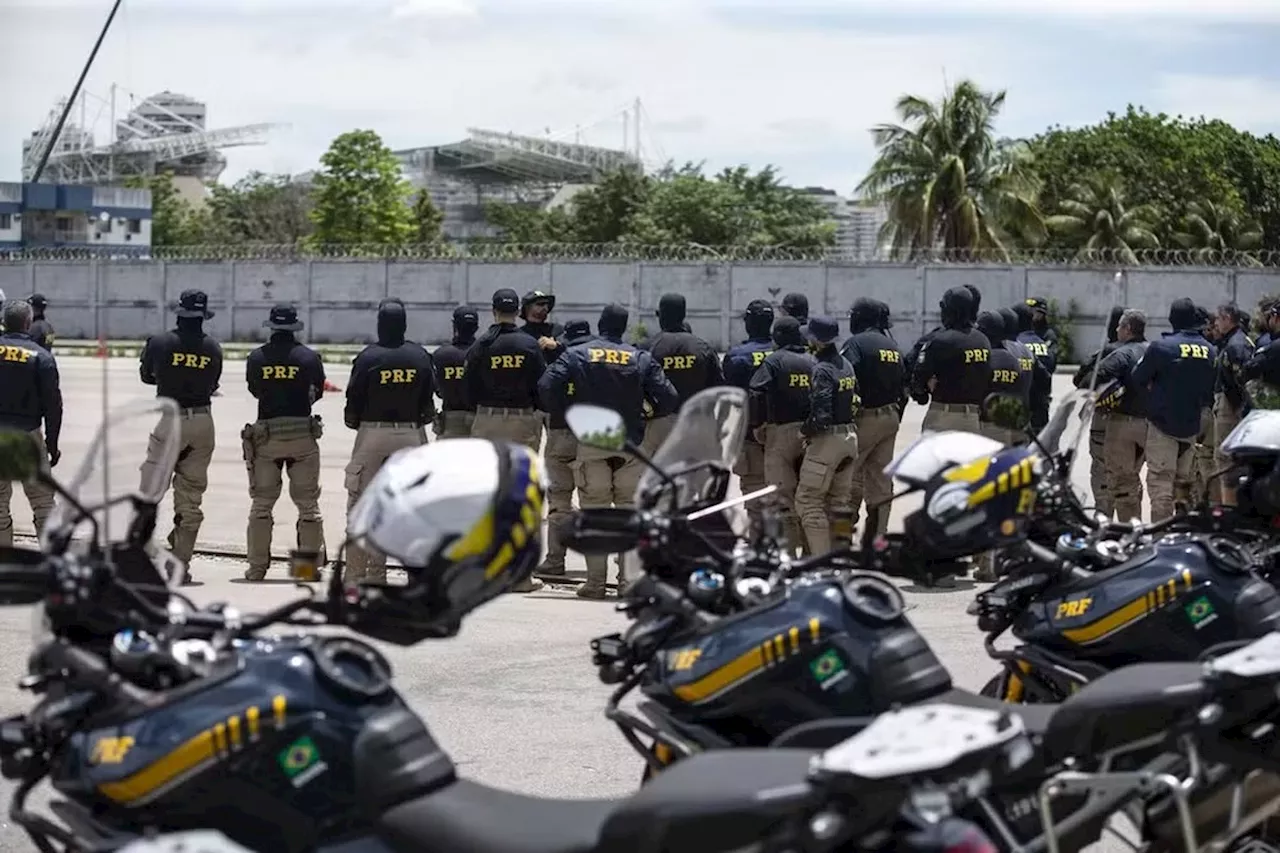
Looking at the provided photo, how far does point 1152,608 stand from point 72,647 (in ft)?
10.7

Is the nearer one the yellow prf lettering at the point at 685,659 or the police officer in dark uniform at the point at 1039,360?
the yellow prf lettering at the point at 685,659

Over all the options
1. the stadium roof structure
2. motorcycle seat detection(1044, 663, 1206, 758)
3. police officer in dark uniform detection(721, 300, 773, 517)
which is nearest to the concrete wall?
police officer in dark uniform detection(721, 300, 773, 517)

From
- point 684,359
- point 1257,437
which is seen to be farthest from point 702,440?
point 684,359

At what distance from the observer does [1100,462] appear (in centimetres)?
1348

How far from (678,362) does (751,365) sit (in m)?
0.59

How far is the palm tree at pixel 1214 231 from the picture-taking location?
5200 cm

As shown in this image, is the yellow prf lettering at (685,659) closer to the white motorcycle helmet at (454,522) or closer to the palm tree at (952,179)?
the white motorcycle helmet at (454,522)

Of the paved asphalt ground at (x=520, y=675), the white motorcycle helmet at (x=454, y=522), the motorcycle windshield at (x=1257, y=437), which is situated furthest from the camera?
the paved asphalt ground at (x=520, y=675)

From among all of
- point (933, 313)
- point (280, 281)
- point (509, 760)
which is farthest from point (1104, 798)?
point (280, 281)

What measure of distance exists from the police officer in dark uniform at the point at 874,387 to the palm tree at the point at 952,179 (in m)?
36.8

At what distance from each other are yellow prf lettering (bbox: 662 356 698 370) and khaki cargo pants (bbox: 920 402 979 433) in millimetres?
1566

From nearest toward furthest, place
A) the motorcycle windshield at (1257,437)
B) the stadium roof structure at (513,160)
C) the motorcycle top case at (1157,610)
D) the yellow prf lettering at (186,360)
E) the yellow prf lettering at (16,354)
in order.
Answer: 1. the motorcycle top case at (1157,610)
2. the motorcycle windshield at (1257,437)
3. the yellow prf lettering at (16,354)
4. the yellow prf lettering at (186,360)
5. the stadium roof structure at (513,160)

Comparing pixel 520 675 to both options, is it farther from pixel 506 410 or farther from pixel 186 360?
pixel 186 360

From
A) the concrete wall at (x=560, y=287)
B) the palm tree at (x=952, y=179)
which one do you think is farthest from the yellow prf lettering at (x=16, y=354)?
the palm tree at (x=952, y=179)
